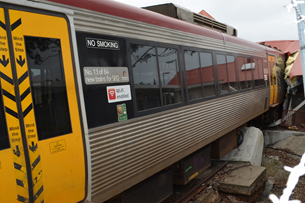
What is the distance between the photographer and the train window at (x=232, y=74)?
7.09 metres

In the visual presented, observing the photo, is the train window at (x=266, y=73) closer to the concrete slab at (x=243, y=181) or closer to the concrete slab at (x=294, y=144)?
the concrete slab at (x=294, y=144)

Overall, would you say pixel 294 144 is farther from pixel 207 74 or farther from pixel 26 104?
pixel 26 104

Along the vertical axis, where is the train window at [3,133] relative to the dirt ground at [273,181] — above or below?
above

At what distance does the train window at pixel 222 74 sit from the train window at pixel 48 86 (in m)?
4.35

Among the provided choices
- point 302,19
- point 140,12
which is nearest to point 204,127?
point 140,12

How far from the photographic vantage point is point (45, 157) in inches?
102

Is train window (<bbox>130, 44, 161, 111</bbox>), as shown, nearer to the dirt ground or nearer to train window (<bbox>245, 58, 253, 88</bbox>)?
the dirt ground

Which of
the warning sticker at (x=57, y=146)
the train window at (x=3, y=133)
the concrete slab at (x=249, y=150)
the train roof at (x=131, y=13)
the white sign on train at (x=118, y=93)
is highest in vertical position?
the train roof at (x=131, y=13)

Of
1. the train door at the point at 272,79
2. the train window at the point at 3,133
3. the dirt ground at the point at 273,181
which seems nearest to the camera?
the train window at the point at 3,133

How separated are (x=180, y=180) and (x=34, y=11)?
13.0 feet

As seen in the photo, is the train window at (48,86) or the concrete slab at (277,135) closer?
the train window at (48,86)

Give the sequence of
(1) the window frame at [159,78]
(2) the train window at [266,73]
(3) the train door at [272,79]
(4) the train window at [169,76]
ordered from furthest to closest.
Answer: (3) the train door at [272,79]
(2) the train window at [266,73]
(4) the train window at [169,76]
(1) the window frame at [159,78]

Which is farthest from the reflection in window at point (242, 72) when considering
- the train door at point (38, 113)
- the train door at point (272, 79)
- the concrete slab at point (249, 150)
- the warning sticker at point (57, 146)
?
the warning sticker at point (57, 146)

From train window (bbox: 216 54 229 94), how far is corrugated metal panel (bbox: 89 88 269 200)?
1.33ft
